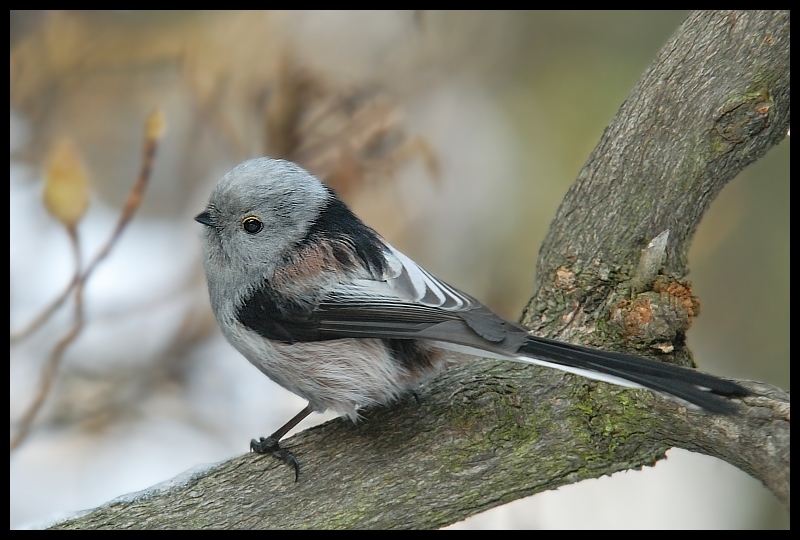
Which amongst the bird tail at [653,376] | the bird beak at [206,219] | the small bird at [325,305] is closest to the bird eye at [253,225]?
the small bird at [325,305]

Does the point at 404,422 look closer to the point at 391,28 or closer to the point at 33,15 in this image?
the point at 391,28

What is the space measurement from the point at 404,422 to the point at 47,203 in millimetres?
1627

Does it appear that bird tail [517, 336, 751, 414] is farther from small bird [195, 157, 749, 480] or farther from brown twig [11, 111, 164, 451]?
brown twig [11, 111, 164, 451]

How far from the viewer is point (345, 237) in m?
2.53

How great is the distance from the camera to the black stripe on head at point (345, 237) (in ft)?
8.10

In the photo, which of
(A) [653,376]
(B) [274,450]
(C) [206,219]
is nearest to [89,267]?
(C) [206,219]

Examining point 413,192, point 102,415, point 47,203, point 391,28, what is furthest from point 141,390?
point 391,28

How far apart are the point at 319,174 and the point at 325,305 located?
5.44 feet

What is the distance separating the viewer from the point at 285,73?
404 centimetres

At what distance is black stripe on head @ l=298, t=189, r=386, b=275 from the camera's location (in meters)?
2.47

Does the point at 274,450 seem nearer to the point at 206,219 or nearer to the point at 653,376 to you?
the point at 206,219

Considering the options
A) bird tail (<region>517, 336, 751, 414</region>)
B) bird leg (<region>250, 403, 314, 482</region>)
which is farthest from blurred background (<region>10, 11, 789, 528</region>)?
bird tail (<region>517, 336, 751, 414</region>)

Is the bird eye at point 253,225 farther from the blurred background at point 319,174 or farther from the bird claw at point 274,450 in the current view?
the blurred background at point 319,174

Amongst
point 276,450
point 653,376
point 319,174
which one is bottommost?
point 653,376
